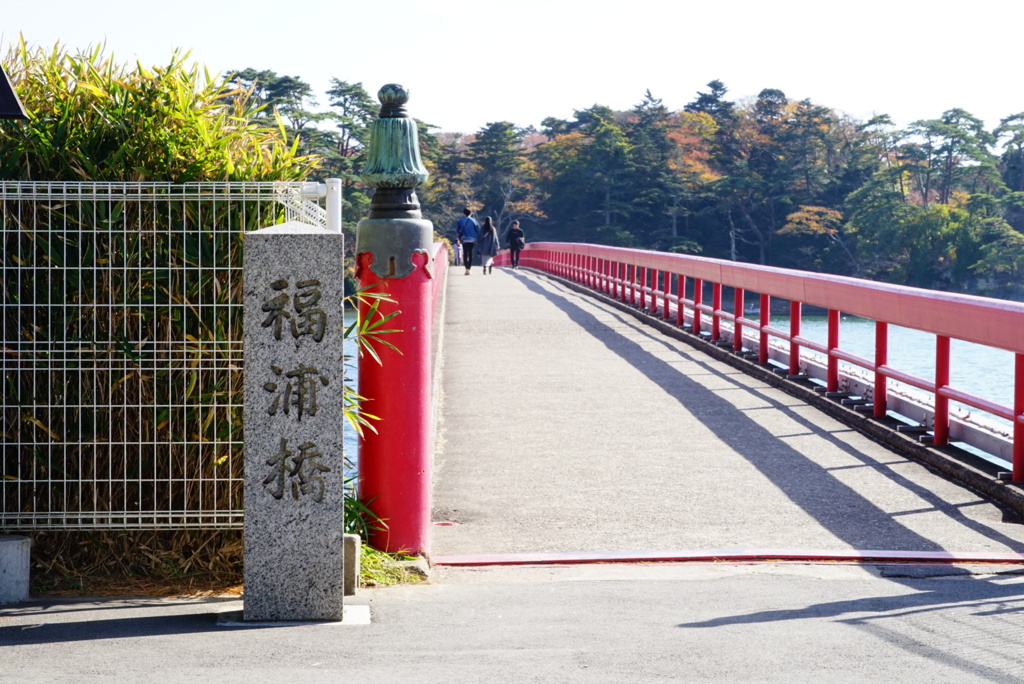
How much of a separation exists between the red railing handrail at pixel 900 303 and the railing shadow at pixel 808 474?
98cm

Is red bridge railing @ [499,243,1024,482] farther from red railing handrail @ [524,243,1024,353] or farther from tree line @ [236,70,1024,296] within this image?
tree line @ [236,70,1024,296]

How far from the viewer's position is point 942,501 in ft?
22.9

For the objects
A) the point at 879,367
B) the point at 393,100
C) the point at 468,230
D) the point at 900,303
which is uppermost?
the point at 468,230

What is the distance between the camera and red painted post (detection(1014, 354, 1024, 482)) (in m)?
6.75

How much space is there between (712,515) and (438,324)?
9241 millimetres

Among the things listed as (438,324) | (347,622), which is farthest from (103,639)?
(438,324)

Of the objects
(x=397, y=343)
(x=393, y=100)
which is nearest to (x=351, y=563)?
(x=397, y=343)

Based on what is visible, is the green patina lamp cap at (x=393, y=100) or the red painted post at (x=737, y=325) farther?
the red painted post at (x=737, y=325)

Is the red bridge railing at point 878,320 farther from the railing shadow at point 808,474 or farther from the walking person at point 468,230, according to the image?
the walking person at point 468,230

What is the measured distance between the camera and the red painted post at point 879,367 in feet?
29.7

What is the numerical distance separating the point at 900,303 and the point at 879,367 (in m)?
0.89

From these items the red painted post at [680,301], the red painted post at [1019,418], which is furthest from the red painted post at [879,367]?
the red painted post at [680,301]

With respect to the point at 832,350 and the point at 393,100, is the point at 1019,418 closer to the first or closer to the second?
the point at 832,350

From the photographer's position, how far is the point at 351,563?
4.95 metres
